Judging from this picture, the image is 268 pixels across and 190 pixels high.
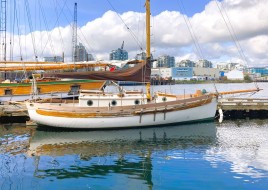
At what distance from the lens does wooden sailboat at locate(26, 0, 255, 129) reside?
2641cm

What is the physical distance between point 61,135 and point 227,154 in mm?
14294

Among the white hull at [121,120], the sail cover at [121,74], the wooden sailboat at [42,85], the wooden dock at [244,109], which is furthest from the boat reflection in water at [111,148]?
the wooden sailboat at [42,85]

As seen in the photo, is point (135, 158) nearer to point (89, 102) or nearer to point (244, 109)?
point (89, 102)

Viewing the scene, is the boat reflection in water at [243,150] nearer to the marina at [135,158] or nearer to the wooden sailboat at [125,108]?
the marina at [135,158]

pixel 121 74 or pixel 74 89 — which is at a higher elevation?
pixel 121 74

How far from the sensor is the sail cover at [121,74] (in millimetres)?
28047

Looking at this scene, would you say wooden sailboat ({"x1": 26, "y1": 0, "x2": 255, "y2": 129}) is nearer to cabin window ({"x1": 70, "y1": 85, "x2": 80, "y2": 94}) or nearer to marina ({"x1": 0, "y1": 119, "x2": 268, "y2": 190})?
marina ({"x1": 0, "y1": 119, "x2": 268, "y2": 190})

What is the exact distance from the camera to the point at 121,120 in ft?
89.1

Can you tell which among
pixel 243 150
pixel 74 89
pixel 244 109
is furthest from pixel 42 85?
pixel 243 150

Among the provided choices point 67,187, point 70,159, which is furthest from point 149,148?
point 67,187

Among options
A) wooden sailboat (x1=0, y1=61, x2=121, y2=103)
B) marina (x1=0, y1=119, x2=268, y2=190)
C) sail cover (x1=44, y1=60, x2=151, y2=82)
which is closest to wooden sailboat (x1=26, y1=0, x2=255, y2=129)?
sail cover (x1=44, y1=60, x2=151, y2=82)

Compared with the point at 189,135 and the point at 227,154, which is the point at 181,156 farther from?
the point at 189,135

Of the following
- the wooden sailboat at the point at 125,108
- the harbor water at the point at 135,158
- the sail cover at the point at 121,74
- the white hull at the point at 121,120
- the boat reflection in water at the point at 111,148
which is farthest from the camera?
the sail cover at the point at 121,74

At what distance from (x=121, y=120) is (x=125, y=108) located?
1.23 meters
